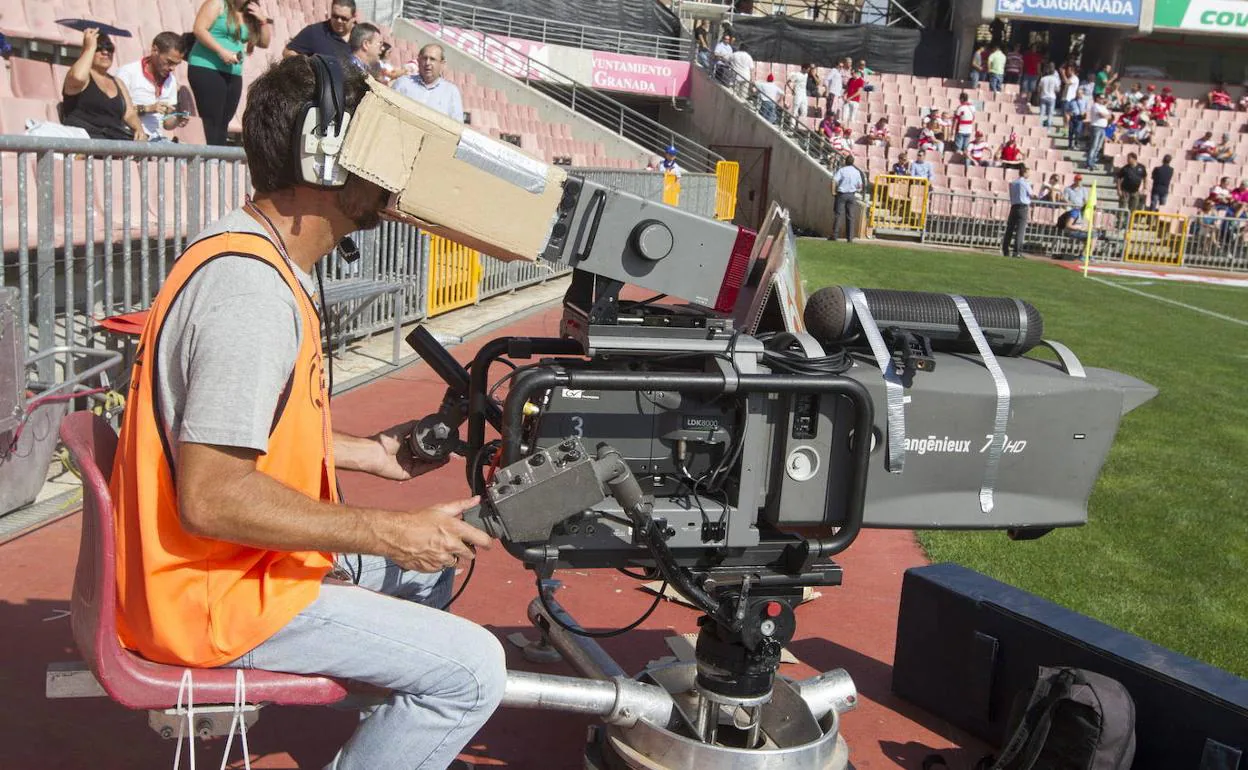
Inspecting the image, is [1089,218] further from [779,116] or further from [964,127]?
[779,116]

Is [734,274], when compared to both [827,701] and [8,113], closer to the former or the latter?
[827,701]

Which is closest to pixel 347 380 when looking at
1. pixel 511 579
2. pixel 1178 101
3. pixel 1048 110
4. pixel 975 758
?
pixel 511 579

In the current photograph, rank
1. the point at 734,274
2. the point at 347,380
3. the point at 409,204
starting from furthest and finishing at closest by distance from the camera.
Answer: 1. the point at 347,380
2. the point at 734,274
3. the point at 409,204

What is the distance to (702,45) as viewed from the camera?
124 feet

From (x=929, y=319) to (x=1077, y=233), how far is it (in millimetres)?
29471

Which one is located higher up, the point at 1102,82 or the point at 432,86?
the point at 1102,82

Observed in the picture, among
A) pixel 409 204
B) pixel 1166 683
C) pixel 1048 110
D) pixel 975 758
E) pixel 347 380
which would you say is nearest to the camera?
pixel 409 204

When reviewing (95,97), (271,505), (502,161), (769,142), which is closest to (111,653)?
(271,505)

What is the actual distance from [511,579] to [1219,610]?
10.7ft

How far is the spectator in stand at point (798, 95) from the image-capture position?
35875 mm

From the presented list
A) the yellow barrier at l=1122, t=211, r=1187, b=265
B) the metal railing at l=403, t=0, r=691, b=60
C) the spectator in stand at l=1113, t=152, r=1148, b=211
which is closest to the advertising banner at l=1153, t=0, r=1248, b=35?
the spectator in stand at l=1113, t=152, r=1148, b=211

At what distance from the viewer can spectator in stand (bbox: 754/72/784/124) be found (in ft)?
114

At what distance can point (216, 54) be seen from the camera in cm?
980

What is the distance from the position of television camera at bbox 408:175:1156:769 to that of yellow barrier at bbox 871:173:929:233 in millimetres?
29418
